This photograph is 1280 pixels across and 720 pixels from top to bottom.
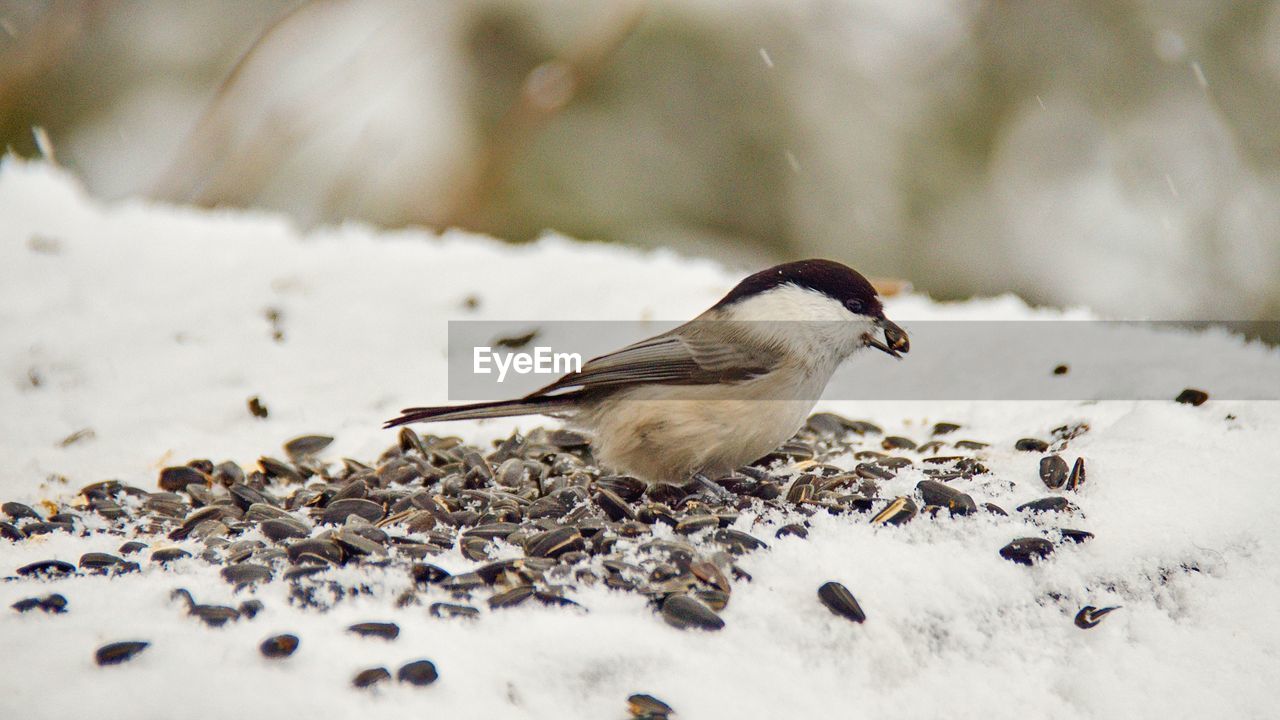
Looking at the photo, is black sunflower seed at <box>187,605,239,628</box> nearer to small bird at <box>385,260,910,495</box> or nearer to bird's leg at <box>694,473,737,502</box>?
small bird at <box>385,260,910,495</box>

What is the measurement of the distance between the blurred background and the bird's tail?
2.40 metres

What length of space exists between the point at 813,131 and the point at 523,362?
2.77 m

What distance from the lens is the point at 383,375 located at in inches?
125

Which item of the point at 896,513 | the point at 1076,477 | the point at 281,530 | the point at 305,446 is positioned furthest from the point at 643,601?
the point at 305,446

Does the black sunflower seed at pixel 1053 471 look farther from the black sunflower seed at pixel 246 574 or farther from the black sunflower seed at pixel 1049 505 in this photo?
the black sunflower seed at pixel 246 574

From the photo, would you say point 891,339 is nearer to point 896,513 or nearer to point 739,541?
point 896,513

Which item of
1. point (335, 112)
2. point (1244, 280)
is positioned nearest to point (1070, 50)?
point (1244, 280)

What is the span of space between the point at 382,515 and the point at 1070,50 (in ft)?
14.4

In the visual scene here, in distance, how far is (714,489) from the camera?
232cm

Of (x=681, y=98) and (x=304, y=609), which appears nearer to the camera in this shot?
(x=304, y=609)

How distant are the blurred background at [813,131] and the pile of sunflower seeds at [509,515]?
230cm

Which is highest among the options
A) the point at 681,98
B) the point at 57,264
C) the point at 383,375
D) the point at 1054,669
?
the point at 681,98

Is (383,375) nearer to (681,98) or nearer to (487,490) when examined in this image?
(487,490)

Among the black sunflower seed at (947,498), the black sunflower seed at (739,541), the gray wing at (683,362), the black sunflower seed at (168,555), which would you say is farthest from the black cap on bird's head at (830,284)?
the black sunflower seed at (168,555)
